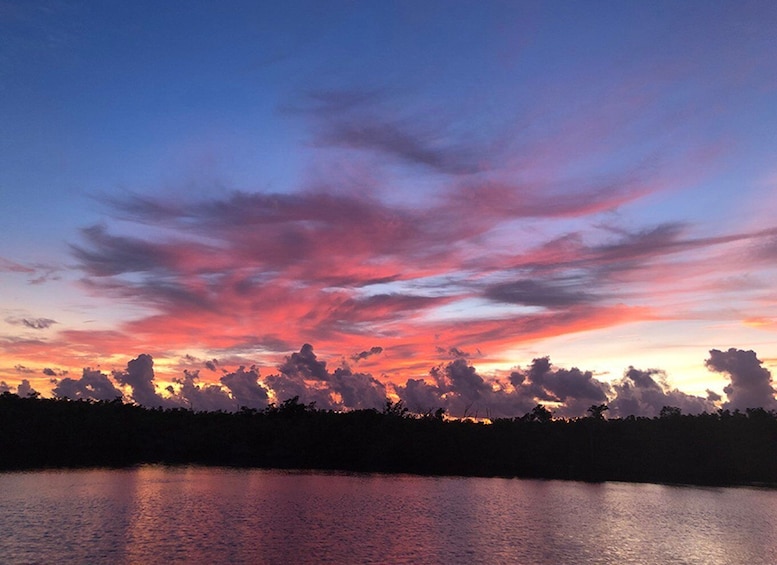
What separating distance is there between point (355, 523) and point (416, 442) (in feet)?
300

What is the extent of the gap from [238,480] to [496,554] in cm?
5652

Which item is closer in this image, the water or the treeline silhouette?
the water

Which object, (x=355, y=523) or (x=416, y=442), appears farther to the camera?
(x=416, y=442)

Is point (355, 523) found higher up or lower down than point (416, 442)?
lower down

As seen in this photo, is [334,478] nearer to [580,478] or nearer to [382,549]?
[580,478]

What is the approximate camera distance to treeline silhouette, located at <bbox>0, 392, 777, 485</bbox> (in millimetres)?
128250

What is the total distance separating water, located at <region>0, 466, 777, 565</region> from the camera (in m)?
44.5

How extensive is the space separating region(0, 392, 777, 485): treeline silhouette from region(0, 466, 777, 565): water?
124 feet

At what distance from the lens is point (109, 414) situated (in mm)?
153500

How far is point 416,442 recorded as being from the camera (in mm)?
146875

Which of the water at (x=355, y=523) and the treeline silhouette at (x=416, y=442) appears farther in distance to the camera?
the treeline silhouette at (x=416, y=442)

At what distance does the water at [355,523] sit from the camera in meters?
44.5

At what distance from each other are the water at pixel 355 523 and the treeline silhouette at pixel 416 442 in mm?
37657

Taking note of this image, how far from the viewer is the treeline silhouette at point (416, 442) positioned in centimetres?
12825
